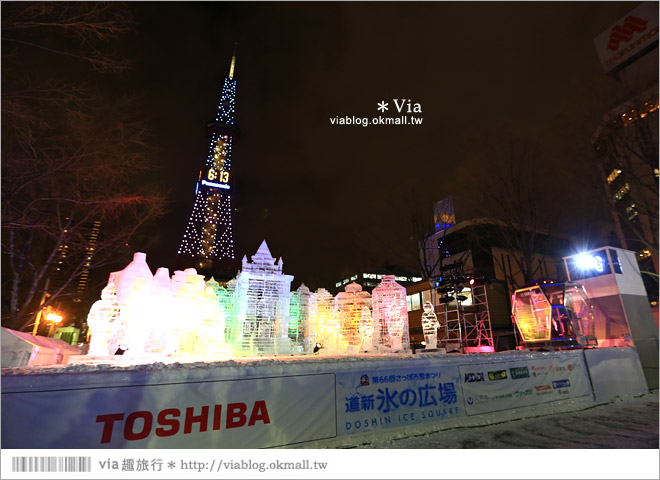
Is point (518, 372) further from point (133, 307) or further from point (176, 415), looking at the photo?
point (133, 307)

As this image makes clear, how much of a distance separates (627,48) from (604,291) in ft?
92.6

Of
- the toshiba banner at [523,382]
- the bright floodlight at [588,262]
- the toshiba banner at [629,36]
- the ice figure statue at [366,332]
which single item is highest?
the toshiba banner at [629,36]

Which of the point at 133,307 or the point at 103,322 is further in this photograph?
the point at 133,307

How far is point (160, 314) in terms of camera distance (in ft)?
27.4

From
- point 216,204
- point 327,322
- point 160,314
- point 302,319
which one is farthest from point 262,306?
point 216,204

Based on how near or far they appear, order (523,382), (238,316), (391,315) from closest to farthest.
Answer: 1. (523,382)
2. (238,316)
3. (391,315)

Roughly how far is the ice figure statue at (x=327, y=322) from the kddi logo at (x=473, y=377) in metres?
6.58

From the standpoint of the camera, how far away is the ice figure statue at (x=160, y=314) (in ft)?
26.8

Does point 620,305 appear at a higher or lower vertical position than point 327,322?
higher

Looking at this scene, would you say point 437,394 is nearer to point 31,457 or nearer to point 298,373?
point 298,373

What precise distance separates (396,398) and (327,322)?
728 centimetres

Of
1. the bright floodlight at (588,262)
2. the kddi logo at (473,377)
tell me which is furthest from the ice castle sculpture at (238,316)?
the bright floodlight at (588,262)

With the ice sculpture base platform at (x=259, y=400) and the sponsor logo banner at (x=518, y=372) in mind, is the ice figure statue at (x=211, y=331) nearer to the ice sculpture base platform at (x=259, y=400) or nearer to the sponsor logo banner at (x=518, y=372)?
the ice sculpture base platform at (x=259, y=400)

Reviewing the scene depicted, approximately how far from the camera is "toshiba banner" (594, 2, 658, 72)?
25.4 metres
